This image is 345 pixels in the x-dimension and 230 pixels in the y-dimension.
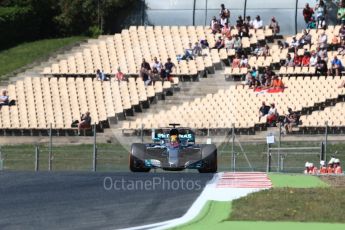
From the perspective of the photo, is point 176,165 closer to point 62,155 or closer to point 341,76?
point 62,155

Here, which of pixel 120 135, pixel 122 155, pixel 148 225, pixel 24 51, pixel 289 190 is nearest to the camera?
pixel 148 225

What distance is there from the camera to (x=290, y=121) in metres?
32.3

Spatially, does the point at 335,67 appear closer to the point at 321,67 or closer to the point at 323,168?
the point at 321,67

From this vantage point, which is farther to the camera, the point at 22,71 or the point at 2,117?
the point at 22,71

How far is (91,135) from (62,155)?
14.7 feet

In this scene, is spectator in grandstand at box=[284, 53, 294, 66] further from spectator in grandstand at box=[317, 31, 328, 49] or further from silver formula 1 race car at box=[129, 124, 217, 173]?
silver formula 1 race car at box=[129, 124, 217, 173]

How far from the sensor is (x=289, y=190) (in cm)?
1714

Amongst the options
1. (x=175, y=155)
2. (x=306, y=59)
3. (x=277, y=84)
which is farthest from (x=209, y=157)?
(x=306, y=59)

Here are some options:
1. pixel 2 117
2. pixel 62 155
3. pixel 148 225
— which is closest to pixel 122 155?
pixel 62 155

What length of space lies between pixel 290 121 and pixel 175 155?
9.97 m

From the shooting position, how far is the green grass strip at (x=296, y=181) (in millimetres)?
19375

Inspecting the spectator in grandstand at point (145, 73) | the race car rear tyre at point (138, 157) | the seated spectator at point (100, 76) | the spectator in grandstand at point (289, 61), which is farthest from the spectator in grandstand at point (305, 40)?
the race car rear tyre at point (138, 157)

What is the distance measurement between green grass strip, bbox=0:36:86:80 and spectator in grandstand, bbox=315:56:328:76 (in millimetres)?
11731

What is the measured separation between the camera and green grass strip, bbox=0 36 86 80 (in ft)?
139
